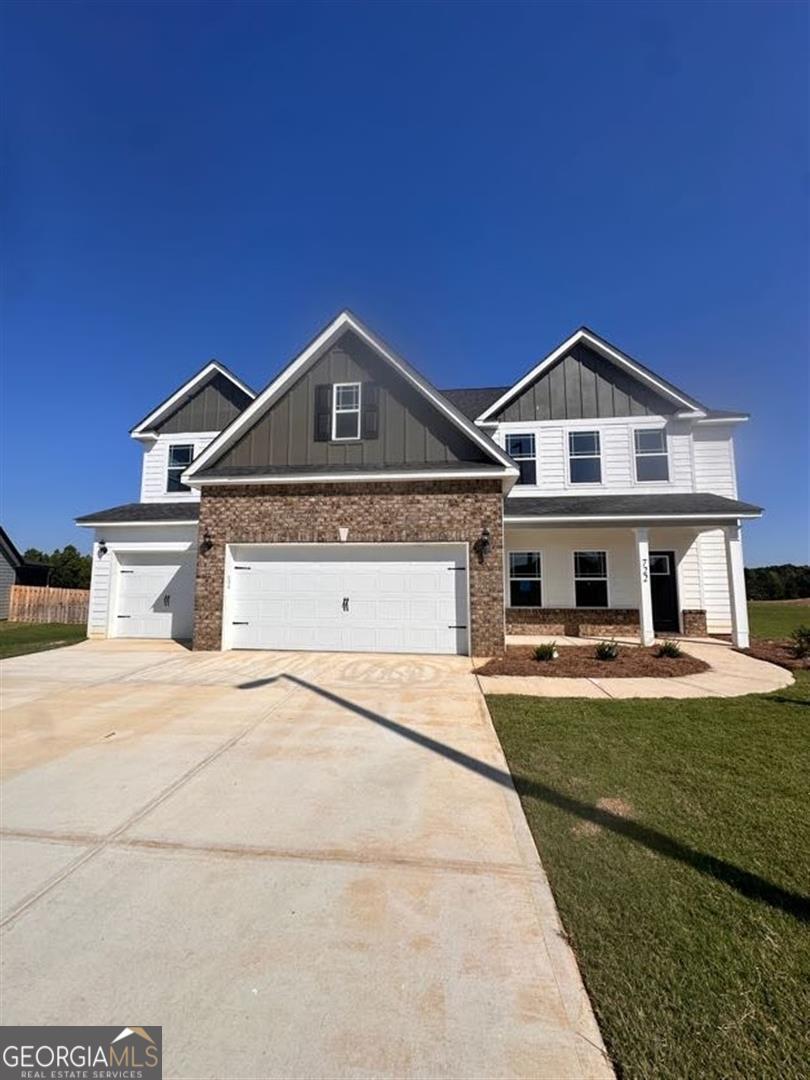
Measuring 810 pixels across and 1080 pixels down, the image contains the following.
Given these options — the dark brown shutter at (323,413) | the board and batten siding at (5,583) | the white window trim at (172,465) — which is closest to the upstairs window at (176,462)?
the white window trim at (172,465)

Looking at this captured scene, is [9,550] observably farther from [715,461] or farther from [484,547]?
[715,461]

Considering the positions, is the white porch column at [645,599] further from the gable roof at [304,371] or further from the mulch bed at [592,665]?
the gable roof at [304,371]

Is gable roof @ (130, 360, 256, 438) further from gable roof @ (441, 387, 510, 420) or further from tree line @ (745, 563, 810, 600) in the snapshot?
tree line @ (745, 563, 810, 600)

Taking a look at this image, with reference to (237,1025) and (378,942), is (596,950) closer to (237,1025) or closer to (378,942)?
(378,942)

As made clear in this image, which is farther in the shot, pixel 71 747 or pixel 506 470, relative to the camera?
pixel 506 470

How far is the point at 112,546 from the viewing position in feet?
45.3

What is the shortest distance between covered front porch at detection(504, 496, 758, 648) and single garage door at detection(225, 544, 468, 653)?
3625 mm

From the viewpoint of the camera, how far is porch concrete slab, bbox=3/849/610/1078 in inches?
75.8

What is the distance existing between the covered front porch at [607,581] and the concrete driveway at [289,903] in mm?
9050

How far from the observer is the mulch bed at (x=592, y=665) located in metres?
8.71

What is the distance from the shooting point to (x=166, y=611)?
13.5 meters

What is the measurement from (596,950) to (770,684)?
7514mm

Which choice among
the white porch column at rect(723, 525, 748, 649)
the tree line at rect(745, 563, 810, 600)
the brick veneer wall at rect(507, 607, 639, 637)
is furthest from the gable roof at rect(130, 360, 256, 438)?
the tree line at rect(745, 563, 810, 600)

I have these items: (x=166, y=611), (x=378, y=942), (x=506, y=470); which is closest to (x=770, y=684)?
(x=506, y=470)
